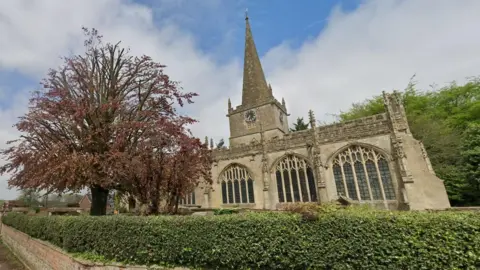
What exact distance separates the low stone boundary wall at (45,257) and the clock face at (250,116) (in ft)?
70.7

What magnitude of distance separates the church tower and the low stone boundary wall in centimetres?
1908

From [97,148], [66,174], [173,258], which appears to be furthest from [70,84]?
[173,258]

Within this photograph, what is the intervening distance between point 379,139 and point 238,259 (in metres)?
15.8

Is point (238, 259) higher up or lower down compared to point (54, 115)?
lower down

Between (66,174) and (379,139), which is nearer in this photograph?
(66,174)

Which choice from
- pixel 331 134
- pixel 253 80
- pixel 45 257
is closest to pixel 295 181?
pixel 331 134

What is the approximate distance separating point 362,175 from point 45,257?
63.1 feet

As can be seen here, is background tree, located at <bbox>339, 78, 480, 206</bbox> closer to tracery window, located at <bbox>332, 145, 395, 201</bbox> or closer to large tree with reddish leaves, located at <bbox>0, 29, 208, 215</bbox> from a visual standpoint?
tracery window, located at <bbox>332, 145, 395, 201</bbox>

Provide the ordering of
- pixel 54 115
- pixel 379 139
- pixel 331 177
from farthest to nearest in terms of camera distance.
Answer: pixel 331 177 → pixel 379 139 → pixel 54 115

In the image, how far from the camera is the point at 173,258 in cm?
561

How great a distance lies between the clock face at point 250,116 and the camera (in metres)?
27.4

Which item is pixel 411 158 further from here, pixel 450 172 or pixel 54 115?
pixel 54 115

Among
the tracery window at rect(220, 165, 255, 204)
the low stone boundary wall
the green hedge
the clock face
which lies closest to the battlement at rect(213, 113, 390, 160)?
the tracery window at rect(220, 165, 255, 204)

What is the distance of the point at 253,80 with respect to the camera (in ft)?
96.2
